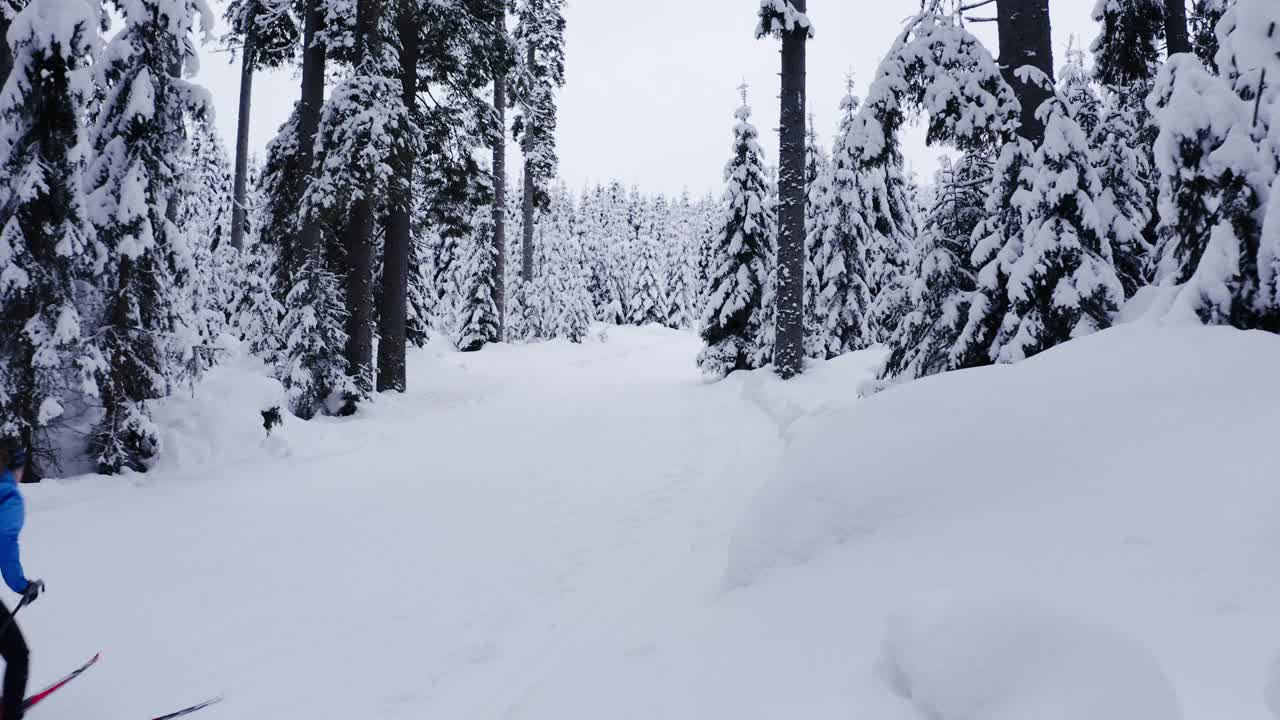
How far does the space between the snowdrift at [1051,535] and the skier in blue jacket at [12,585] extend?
3.89 m

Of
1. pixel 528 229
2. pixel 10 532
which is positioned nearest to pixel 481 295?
pixel 528 229

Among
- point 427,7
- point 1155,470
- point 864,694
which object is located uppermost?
point 427,7

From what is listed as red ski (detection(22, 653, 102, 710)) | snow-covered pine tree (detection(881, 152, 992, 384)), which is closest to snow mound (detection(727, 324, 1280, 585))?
snow-covered pine tree (detection(881, 152, 992, 384))

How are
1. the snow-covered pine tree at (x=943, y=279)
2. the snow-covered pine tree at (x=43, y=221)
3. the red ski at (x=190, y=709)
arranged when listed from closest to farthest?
the red ski at (x=190, y=709)
the snow-covered pine tree at (x=43, y=221)
the snow-covered pine tree at (x=943, y=279)

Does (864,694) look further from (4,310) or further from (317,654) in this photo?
(4,310)

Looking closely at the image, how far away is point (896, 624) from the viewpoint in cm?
298

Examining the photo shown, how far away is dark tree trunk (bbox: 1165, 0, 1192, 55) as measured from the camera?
1013cm

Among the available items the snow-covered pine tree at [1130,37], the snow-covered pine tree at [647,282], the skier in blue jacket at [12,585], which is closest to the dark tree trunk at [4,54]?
the skier in blue jacket at [12,585]

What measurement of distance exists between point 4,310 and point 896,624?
8741 millimetres

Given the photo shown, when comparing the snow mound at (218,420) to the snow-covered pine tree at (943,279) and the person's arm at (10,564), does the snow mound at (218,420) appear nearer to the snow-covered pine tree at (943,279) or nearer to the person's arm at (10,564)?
the person's arm at (10,564)

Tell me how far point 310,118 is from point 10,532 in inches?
416

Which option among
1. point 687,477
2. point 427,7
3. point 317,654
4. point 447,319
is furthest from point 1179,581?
point 447,319

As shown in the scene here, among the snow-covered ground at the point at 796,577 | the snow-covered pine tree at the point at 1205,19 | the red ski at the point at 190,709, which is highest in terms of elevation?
the snow-covered pine tree at the point at 1205,19

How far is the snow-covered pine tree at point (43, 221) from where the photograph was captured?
6.88 metres
